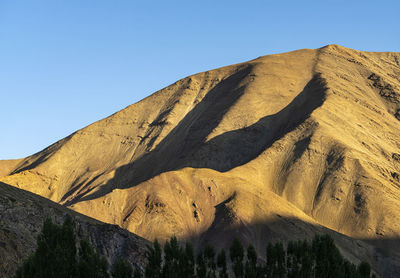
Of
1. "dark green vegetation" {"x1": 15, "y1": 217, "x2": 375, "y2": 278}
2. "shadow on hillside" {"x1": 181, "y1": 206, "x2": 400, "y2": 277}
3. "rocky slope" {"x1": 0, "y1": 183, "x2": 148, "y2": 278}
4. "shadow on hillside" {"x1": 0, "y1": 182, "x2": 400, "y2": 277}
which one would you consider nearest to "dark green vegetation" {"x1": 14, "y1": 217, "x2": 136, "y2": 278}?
"dark green vegetation" {"x1": 15, "y1": 217, "x2": 375, "y2": 278}

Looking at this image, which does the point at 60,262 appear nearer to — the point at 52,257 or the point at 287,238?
the point at 52,257

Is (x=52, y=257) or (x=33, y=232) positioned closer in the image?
(x=52, y=257)

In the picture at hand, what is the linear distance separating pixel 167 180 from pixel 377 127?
5967cm

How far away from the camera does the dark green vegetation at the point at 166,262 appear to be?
53156 millimetres

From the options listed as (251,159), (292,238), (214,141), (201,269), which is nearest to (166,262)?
(201,269)

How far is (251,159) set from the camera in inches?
5389

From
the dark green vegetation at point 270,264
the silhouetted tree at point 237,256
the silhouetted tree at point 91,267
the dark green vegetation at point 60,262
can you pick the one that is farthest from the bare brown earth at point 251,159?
the silhouetted tree at point 91,267

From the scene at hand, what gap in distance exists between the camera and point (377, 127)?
152m

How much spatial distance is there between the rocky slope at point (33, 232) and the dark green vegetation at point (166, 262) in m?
6.34

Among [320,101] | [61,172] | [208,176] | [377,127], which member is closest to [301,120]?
[320,101]

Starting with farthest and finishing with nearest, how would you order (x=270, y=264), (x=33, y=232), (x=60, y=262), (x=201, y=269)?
(x=33, y=232) → (x=270, y=264) → (x=201, y=269) → (x=60, y=262)

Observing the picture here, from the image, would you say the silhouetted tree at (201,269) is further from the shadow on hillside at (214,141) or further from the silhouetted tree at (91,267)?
the shadow on hillside at (214,141)

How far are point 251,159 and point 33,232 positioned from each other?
2938 inches

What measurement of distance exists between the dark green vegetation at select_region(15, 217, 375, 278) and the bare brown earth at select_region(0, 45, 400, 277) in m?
39.0
